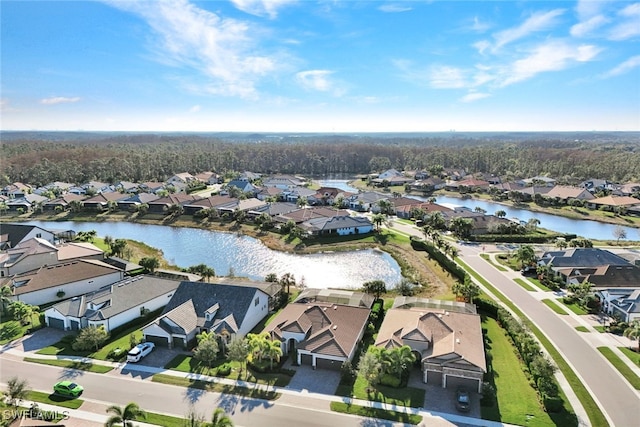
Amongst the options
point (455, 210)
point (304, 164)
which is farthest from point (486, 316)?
point (304, 164)

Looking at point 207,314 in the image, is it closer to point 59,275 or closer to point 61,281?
point 61,281

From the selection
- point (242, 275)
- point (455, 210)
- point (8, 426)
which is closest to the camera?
point (8, 426)

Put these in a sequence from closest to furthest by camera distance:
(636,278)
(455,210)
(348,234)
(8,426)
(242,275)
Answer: (8,426), (636,278), (242,275), (348,234), (455,210)

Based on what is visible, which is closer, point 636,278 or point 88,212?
point 636,278

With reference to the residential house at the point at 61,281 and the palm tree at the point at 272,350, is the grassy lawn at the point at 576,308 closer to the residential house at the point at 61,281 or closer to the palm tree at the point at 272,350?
the palm tree at the point at 272,350

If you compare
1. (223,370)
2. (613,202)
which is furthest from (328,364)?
(613,202)

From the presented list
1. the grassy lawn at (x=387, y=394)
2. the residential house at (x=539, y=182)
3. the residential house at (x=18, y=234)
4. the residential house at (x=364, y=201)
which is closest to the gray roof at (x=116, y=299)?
the grassy lawn at (x=387, y=394)

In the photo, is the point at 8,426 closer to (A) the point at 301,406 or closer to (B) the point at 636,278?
(A) the point at 301,406
